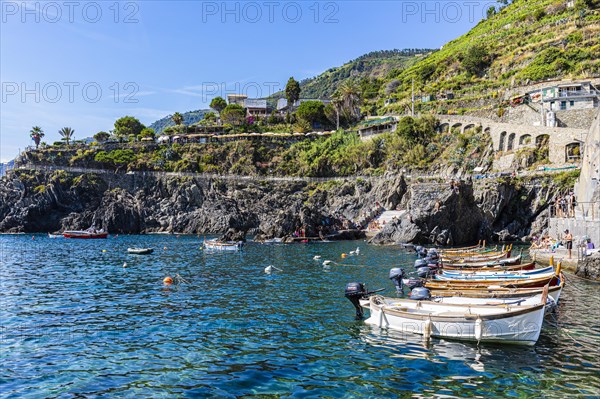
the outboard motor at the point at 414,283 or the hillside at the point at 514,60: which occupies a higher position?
the hillside at the point at 514,60

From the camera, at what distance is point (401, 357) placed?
15.6 metres

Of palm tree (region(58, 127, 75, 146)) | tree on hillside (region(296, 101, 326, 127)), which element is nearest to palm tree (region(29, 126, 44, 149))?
palm tree (region(58, 127, 75, 146))

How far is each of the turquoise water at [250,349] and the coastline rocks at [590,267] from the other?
66.5 inches

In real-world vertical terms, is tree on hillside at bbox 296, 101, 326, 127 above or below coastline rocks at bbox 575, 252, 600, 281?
above

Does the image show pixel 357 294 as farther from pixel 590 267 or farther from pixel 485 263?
pixel 590 267

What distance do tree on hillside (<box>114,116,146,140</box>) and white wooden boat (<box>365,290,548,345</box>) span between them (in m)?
136

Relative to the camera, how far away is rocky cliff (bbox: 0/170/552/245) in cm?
6344

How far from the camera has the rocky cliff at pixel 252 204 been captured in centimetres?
6344

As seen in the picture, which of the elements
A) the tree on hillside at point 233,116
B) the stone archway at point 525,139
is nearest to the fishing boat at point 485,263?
the stone archway at point 525,139

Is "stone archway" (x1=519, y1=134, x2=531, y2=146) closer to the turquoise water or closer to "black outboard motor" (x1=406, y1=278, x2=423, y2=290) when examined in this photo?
the turquoise water

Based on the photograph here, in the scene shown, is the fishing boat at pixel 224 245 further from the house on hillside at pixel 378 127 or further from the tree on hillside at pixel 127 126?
the tree on hillside at pixel 127 126

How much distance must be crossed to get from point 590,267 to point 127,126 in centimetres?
13868

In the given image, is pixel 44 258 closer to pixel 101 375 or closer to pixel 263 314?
pixel 263 314

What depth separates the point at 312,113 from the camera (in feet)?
410
